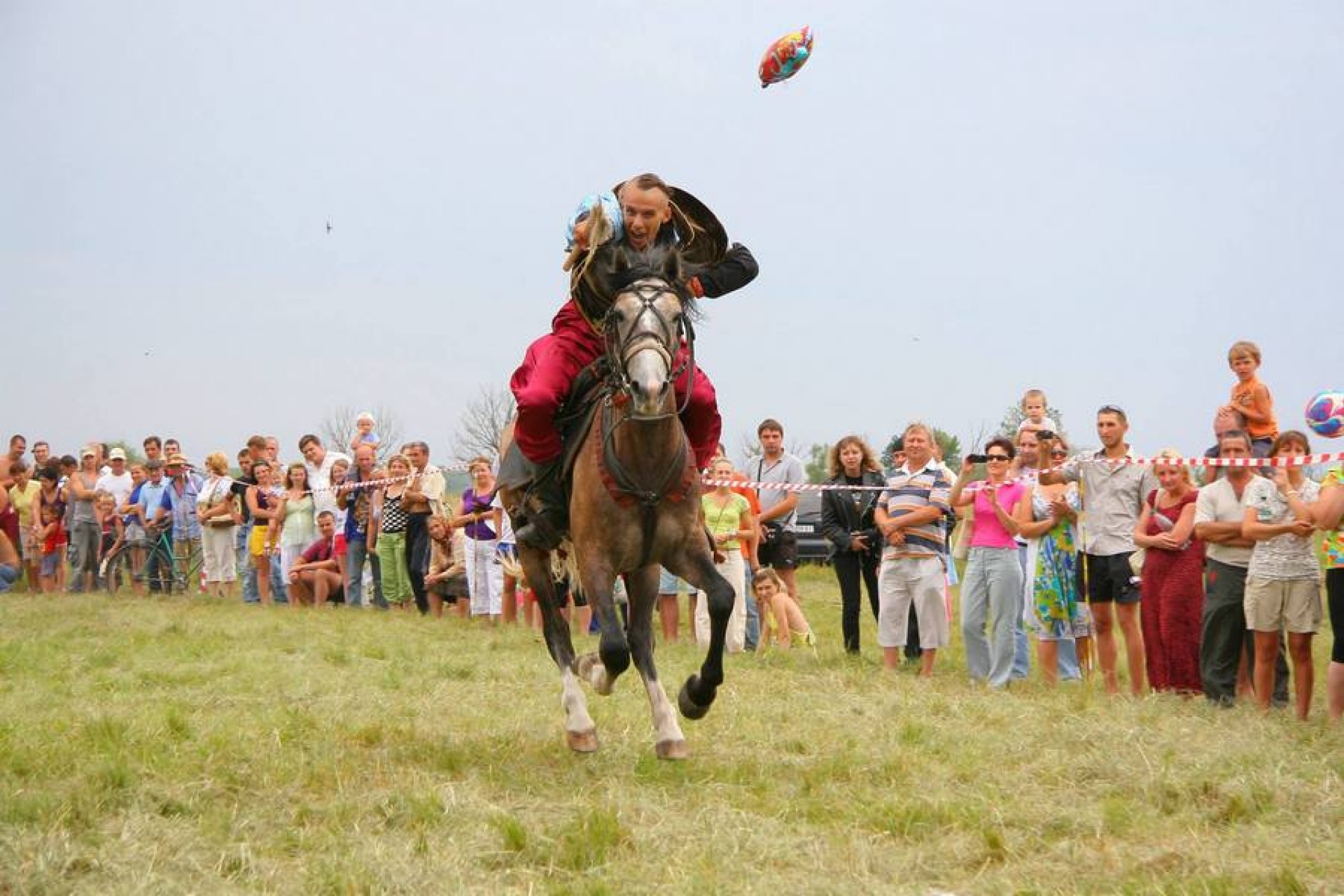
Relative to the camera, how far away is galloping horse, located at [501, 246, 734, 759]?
6621 millimetres

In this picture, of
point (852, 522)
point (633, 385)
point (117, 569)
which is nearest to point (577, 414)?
point (633, 385)

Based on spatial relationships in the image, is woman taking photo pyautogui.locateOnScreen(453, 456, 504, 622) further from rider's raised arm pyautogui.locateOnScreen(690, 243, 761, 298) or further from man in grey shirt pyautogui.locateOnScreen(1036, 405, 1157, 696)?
rider's raised arm pyautogui.locateOnScreen(690, 243, 761, 298)

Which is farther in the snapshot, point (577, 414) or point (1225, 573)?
point (1225, 573)

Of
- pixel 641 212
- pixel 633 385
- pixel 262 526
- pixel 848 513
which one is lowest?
pixel 848 513

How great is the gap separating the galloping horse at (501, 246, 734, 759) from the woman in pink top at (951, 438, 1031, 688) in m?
4.51

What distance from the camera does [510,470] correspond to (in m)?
8.01

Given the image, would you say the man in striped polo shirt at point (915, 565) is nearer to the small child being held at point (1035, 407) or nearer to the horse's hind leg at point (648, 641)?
the small child being held at point (1035, 407)

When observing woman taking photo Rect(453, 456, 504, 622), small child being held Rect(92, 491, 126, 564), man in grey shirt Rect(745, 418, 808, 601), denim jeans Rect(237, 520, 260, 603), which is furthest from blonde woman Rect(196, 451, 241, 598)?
man in grey shirt Rect(745, 418, 808, 601)

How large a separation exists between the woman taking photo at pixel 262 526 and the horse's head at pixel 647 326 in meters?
13.6

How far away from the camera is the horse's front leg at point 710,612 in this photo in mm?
6828

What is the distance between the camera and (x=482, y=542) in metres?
15.9

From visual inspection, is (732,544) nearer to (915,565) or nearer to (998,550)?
(915,565)

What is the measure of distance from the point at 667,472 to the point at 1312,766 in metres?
3.33

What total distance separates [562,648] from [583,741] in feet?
2.89
